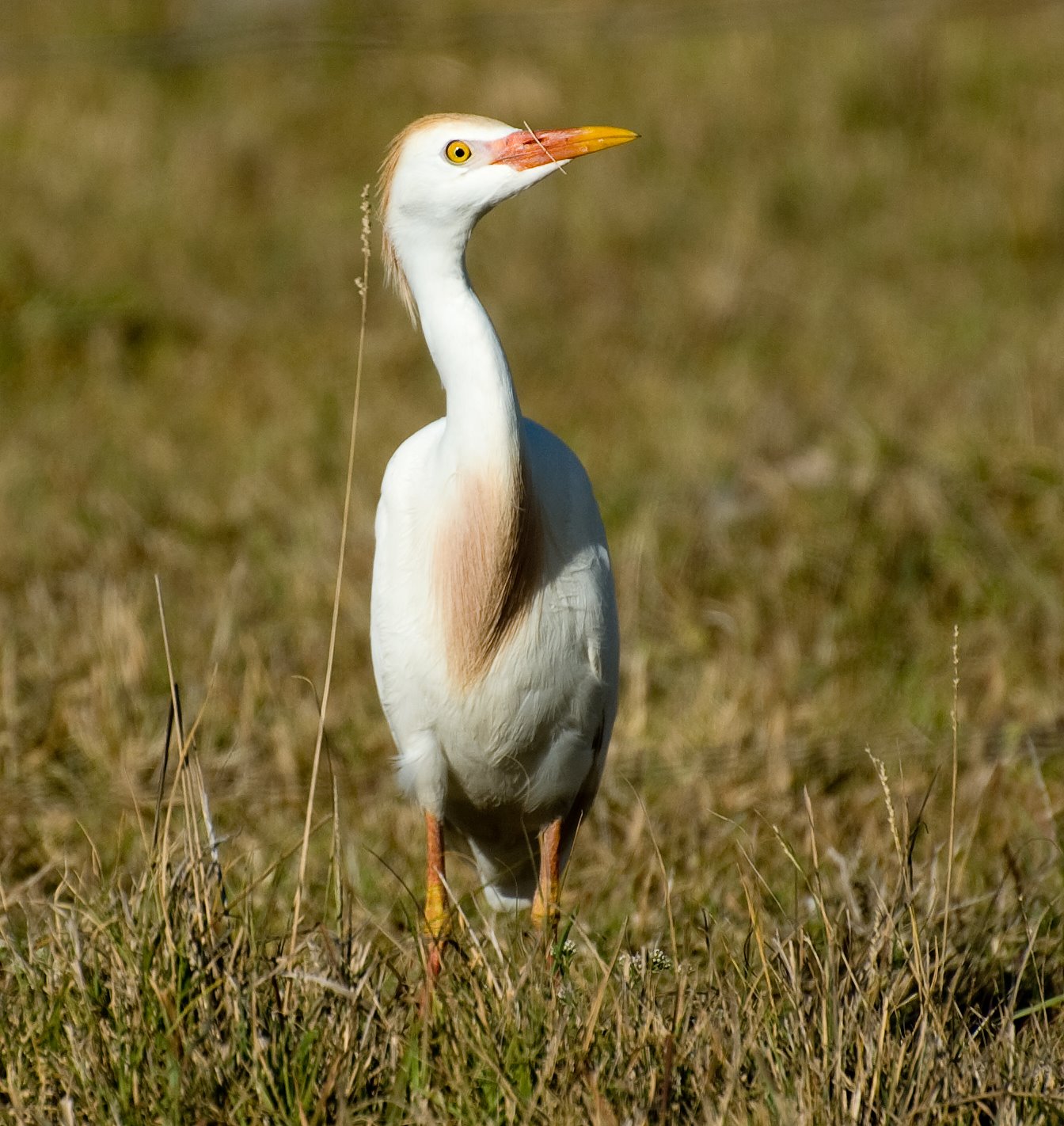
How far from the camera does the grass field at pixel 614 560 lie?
7.47 ft

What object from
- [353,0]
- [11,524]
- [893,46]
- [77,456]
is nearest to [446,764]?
[11,524]

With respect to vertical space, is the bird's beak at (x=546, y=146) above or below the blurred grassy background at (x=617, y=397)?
above

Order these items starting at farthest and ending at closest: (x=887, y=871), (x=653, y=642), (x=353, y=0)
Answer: (x=353, y=0) → (x=653, y=642) → (x=887, y=871)

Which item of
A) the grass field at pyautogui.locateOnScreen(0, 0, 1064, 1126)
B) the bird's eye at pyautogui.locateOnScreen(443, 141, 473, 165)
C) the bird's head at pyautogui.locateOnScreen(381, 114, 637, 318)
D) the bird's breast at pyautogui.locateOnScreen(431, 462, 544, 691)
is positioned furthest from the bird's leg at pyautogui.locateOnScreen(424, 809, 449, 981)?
the bird's eye at pyautogui.locateOnScreen(443, 141, 473, 165)

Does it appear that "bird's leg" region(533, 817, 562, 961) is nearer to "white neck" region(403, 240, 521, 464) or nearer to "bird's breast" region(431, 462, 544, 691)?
"bird's breast" region(431, 462, 544, 691)

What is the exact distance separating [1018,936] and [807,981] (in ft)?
2.06

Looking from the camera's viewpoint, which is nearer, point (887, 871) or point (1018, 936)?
point (1018, 936)

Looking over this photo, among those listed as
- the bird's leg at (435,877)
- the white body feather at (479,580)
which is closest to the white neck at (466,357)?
the white body feather at (479,580)

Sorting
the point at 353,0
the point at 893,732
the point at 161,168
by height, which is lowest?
the point at 893,732

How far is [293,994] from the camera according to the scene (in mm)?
2311

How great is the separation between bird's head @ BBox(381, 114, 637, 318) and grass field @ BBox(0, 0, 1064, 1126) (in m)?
0.84

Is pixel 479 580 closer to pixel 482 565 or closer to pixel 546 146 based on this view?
pixel 482 565

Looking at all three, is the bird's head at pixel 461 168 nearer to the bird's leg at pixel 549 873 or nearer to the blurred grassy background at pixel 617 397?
the bird's leg at pixel 549 873

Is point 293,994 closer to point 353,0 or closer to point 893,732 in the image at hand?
point 893,732
